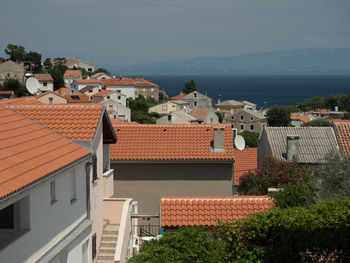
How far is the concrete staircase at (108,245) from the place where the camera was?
43.4 ft

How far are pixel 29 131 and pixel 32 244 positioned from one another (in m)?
3.14

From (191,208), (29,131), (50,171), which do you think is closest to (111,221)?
(191,208)

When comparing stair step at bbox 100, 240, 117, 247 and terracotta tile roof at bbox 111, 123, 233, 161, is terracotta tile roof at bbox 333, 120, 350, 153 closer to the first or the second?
terracotta tile roof at bbox 111, 123, 233, 161

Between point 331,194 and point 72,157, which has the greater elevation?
point 72,157

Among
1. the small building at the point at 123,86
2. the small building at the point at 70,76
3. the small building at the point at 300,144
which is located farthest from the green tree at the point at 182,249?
the small building at the point at 70,76

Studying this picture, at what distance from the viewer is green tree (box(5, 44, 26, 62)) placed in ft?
444

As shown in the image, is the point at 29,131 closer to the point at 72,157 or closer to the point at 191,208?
the point at 72,157

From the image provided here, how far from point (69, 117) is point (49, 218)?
362 cm

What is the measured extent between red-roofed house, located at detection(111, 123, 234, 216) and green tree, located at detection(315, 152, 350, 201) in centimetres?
578

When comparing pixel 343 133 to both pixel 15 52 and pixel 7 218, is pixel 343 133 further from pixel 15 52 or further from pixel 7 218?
pixel 15 52

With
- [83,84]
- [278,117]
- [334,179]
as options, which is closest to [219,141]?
[334,179]

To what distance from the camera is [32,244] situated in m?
8.77

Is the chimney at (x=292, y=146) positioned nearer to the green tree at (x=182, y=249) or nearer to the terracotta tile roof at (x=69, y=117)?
the terracotta tile roof at (x=69, y=117)

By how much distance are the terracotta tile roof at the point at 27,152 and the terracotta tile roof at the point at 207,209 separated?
354 centimetres
